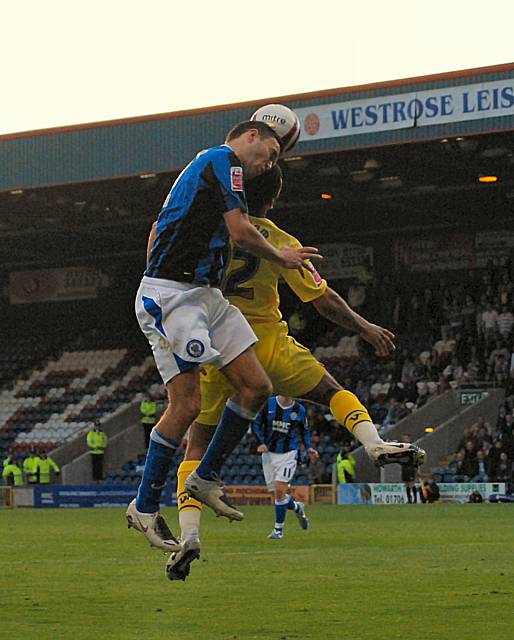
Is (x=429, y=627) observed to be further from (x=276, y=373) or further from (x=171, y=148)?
(x=171, y=148)

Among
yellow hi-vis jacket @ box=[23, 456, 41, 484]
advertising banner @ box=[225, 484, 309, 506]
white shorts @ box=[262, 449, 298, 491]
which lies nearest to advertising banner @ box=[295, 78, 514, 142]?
advertising banner @ box=[225, 484, 309, 506]

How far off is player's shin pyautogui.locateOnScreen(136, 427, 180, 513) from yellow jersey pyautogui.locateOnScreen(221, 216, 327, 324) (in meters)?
1.14

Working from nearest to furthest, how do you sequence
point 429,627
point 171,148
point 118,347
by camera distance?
point 429,627 < point 171,148 < point 118,347

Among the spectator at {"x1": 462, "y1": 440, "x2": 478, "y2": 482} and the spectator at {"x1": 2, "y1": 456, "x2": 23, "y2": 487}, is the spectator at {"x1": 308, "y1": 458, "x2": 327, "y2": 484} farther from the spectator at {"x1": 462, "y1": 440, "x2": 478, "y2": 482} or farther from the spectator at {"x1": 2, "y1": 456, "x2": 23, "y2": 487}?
the spectator at {"x1": 2, "y1": 456, "x2": 23, "y2": 487}

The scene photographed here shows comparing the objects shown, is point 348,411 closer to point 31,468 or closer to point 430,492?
point 430,492

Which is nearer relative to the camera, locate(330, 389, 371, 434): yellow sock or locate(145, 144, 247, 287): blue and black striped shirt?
locate(145, 144, 247, 287): blue and black striped shirt

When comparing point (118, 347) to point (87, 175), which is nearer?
point (87, 175)

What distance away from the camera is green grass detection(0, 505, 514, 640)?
666 centimetres

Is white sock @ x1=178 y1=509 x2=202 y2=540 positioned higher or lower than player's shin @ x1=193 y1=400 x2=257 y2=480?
lower

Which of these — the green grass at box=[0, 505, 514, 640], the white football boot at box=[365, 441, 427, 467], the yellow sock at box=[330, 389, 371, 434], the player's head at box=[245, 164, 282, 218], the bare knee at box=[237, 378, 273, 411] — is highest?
the player's head at box=[245, 164, 282, 218]

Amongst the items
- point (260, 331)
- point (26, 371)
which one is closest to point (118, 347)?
point (26, 371)

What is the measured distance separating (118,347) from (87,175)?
11.5 m

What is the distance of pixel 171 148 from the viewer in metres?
32.6

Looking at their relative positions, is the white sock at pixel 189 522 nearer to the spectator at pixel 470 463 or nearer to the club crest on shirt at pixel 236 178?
the club crest on shirt at pixel 236 178
